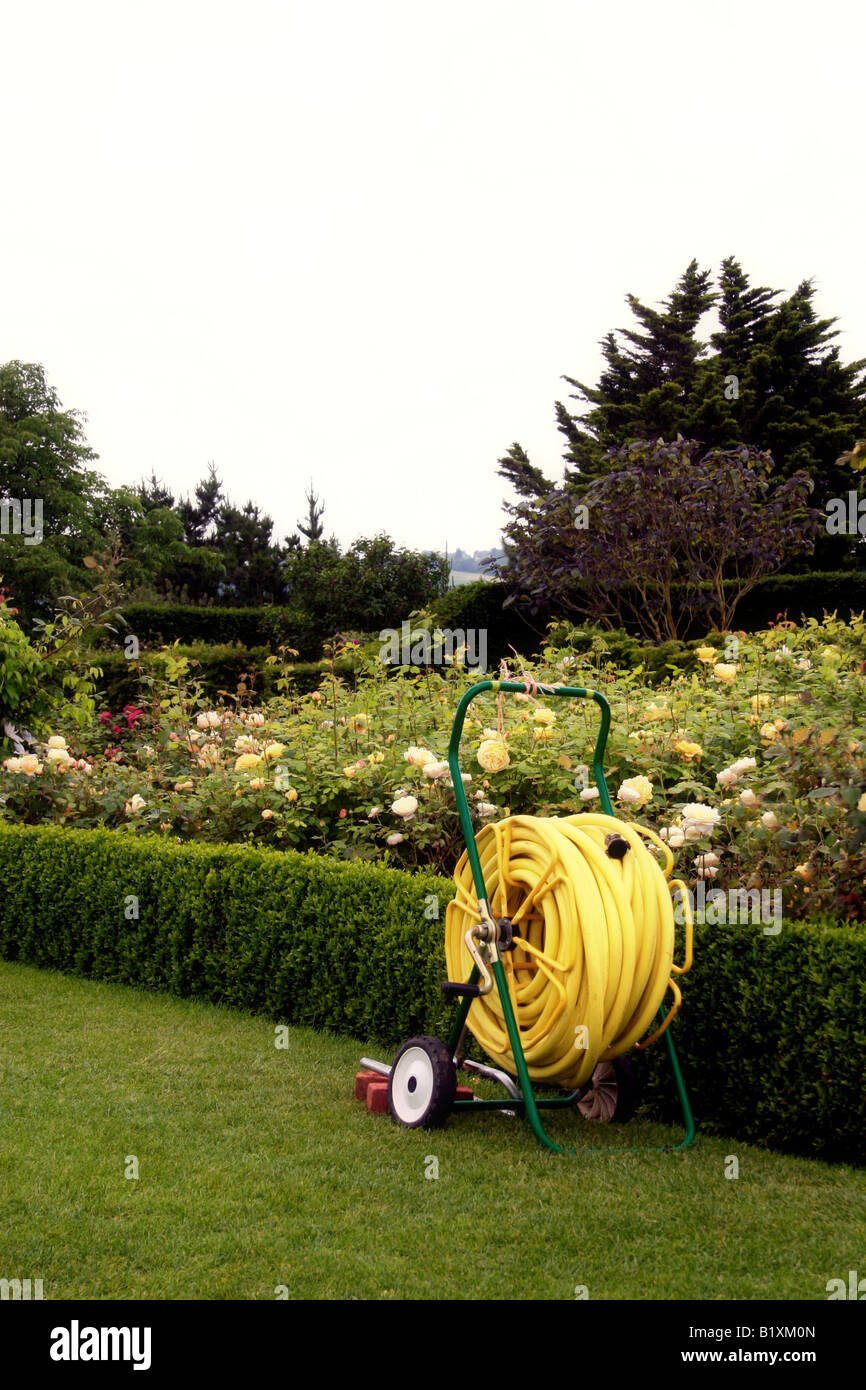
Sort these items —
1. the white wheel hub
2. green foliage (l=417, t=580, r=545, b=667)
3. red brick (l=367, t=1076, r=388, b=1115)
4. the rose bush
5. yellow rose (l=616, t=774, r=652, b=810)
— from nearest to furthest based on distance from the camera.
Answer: the white wheel hub → red brick (l=367, t=1076, r=388, b=1115) → the rose bush → yellow rose (l=616, t=774, r=652, b=810) → green foliage (l=417, t=580, r=545, b=667)

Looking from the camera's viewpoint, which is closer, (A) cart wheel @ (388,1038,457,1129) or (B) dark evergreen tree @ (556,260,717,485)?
(A) cart wheel @ (388,1038,457,1129)

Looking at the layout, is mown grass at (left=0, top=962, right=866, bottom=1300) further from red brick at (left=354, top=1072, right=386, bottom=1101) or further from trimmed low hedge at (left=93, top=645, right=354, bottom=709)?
trimmed low hedge at (left=93, top=645, right=354, bottom=709)

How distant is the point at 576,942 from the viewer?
148 inches

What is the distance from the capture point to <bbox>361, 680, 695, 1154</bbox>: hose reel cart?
3.73 m

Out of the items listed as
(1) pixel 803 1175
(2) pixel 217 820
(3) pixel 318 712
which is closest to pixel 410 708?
(3) pixel 318 712

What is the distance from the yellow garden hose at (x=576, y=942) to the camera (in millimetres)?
3707

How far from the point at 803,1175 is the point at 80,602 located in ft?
22.5

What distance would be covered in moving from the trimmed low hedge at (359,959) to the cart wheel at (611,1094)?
193 millimetres

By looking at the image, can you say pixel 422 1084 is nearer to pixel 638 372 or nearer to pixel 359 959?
pixel 359 959

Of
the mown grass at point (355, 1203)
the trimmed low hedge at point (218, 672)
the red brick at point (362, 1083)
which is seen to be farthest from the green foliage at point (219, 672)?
the mown grass at point (355, 1203)

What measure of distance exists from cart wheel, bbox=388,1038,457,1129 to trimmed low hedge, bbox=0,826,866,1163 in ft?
2.50

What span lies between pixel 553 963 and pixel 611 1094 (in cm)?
88

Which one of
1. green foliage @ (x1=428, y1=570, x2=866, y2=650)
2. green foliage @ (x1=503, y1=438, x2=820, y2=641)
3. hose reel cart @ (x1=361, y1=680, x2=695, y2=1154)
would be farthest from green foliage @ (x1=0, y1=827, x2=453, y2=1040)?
green foliage @ (x1=503, y1=438, x2=820, y2=641)
